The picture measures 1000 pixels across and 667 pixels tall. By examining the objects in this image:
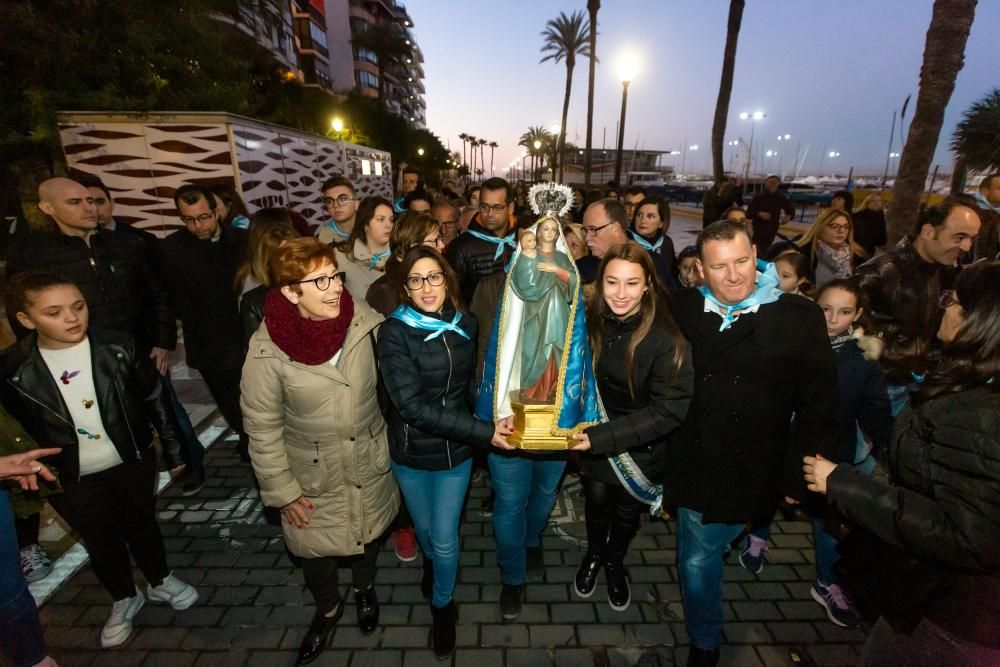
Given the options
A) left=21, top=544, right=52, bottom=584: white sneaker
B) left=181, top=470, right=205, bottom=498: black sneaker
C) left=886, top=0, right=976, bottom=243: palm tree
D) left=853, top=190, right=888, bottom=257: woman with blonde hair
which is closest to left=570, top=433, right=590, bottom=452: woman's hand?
left=181, top=470, right=205, bottom=498: black sneaker

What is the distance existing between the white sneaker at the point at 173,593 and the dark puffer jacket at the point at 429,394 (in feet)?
6.31

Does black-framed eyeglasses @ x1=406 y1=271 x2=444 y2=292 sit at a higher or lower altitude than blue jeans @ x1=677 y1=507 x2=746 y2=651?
higher

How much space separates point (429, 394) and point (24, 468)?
78.9 inches

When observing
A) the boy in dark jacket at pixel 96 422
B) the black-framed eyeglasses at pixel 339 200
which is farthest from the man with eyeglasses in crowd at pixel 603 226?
the boy in dark jacket at pixel 96 422

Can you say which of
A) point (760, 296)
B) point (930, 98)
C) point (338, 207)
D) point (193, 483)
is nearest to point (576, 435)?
point (760, 296)

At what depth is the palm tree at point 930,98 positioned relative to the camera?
7289 millimetres

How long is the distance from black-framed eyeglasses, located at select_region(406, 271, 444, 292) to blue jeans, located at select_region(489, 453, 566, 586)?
114 centimetres

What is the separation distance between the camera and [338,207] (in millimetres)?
5098

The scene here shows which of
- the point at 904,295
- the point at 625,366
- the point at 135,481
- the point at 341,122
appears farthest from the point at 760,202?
the point at 341,122

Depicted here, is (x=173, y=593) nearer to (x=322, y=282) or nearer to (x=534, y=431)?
(x=322, y=282)

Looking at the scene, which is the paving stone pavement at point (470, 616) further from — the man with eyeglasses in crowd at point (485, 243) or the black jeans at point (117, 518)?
the man with eyeglasses in crowd at point (485, 243)

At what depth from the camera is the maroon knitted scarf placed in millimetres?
2473

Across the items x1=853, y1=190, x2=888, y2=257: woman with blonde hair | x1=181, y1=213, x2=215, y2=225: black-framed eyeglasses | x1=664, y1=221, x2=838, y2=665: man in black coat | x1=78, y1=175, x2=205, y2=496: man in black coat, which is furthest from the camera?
x1=853, y1=190, x2=888, y2=257: woman with blonde hair

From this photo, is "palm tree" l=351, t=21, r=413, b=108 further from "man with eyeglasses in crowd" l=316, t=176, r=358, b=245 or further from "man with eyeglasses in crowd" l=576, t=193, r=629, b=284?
"man with eyeglasses in crowd" l=576, t=193, r=629, b=284
